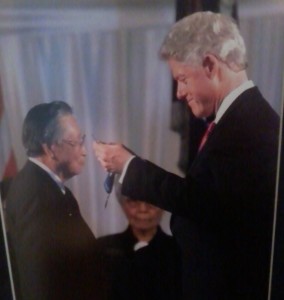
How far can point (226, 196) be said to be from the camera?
2.95ft

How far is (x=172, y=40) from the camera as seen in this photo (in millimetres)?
839

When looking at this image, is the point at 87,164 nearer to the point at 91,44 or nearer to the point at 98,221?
the point at 98,221

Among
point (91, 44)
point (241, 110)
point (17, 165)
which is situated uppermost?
point (91, 44)

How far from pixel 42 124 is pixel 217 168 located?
0.34m

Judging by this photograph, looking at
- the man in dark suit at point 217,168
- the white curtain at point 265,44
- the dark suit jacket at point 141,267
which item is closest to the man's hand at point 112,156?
the man in dark suit at point 217,168

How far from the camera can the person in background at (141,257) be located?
0.94 metres

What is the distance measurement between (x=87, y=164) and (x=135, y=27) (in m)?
0.27

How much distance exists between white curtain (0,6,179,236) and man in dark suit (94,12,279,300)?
0.03 metres

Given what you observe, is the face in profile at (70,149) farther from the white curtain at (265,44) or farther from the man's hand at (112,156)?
the white curtain at (265,44)

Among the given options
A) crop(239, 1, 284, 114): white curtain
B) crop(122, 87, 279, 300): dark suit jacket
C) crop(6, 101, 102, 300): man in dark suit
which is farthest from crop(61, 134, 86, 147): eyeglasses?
crop(239, 1, 284, 114): white curtain

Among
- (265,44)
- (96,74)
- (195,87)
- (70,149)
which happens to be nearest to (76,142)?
(70,149)

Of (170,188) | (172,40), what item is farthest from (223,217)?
(172,40)

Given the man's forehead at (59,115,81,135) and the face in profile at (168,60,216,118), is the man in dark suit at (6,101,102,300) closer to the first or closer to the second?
the man's forehead at (59,115,81,135)

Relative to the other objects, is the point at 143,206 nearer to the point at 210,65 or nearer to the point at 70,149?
the point at 70,149
